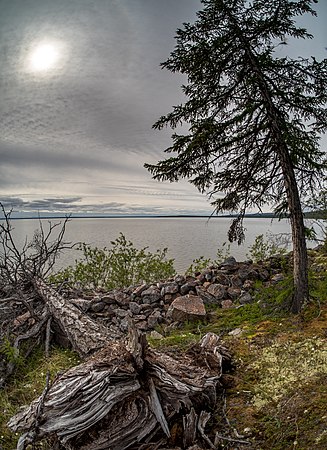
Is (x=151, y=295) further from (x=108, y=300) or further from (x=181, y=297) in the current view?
(x=108, y=300)

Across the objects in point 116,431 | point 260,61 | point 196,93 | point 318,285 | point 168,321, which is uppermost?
point 260,61

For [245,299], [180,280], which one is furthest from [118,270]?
[245,299]

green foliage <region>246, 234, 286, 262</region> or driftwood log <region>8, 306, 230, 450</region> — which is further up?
green foliage <region>246, 234, 286, 262</region>

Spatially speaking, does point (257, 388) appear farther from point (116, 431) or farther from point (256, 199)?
point (256, 199)

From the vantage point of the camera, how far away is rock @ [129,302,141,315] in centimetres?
873

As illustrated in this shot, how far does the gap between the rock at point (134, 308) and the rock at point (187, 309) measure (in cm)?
107

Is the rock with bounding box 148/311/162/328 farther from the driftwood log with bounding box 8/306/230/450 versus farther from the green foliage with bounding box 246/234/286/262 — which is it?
the green foliage with bounding box 246/234/286/262

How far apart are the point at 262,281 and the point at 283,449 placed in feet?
22.9

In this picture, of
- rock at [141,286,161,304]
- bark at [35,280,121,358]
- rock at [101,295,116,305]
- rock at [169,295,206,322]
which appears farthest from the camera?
rock at [101,295,116,305]

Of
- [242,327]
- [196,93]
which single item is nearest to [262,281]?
[242,327]

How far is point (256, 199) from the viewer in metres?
7.44

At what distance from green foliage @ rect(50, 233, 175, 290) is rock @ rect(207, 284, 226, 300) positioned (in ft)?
12.4

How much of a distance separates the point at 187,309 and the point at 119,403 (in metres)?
4.95

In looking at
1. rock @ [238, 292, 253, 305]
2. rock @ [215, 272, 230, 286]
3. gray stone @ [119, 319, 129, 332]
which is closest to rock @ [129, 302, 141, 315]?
Result: gray stone @ [119, 319, 129, 332]
